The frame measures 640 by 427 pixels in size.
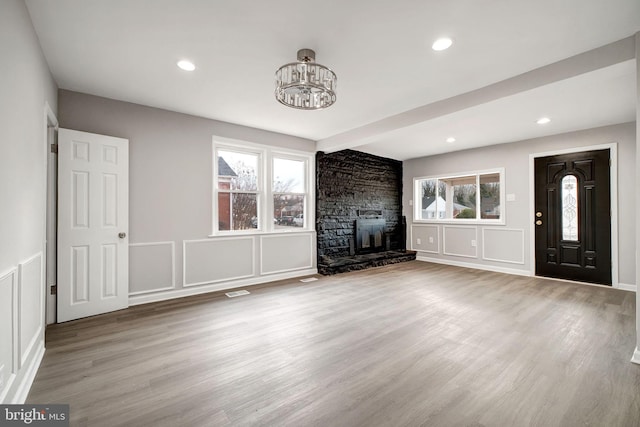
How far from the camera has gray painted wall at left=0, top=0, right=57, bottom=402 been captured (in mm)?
1536

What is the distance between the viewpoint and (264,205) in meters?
4.67

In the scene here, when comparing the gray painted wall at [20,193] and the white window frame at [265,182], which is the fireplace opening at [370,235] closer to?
the white window frame at [265,182]

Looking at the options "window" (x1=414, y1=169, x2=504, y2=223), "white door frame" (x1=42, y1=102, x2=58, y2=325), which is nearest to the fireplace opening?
A: "window" (x1=414, y1=169, x2=504, y2=223)

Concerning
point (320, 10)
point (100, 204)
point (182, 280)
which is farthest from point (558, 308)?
point (100, 204)

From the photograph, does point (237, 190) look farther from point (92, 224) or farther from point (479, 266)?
point (479, 266)

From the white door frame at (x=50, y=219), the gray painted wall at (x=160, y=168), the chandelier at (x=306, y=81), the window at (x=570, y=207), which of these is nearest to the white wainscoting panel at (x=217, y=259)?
the gray painted wall at (x=160, y=168)

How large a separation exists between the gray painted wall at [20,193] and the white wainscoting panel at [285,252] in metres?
2.72

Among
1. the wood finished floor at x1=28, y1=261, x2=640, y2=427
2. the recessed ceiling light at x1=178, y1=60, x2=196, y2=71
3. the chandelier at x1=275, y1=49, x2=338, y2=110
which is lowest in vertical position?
the wood finished floor at x1=28, y1=261, x2=640, y2=427

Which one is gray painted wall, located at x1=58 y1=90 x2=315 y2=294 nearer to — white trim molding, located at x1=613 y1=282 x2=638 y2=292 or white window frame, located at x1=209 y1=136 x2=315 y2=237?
white window frame, located at x1=209 y1=136 x2=315 y2=237

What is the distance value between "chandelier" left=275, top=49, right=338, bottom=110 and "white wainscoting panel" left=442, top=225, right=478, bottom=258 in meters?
4.79

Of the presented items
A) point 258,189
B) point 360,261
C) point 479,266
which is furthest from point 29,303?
point 479,266

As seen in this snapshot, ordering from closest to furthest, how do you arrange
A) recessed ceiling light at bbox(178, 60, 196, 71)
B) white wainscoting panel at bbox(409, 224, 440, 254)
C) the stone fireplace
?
1. recessed ceiling light at bbox(178, 60, 196, 71)
2. the stone fireplace
3. white wainscoting panel at bbox(409, 224, 440, 254)

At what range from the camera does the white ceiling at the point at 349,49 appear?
74.1 inches

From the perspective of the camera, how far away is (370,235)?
6.34 metres
